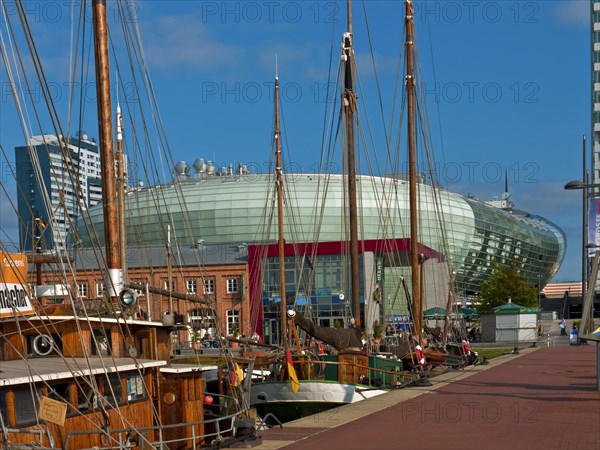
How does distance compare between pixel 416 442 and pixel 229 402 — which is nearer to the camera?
pixel 416 442

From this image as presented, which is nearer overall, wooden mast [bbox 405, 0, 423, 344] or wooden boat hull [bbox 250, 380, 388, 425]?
wooden boat hull [bbox 250, 380, 388, 425]

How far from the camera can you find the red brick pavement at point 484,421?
55.9 feet

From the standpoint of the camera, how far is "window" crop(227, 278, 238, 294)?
323 ft

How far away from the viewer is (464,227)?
149 meters

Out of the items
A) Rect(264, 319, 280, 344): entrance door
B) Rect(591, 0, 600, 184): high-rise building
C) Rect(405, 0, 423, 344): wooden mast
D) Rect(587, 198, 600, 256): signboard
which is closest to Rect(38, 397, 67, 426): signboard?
Rect(405, 0, 423, 344): wooden mast

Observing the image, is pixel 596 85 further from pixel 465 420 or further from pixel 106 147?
pixel 465 420

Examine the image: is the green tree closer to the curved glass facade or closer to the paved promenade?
the curved glass facade

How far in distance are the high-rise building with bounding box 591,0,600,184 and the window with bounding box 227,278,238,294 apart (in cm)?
6499

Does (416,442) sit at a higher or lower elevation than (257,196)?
lower

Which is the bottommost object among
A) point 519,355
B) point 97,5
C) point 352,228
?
point 519,355

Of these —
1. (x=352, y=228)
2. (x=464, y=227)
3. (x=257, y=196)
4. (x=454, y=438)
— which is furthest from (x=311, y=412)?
(x=464, y=227)

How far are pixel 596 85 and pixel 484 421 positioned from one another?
130 m

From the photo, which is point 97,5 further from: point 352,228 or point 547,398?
point 352,228

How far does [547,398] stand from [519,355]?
2565 centimetres
